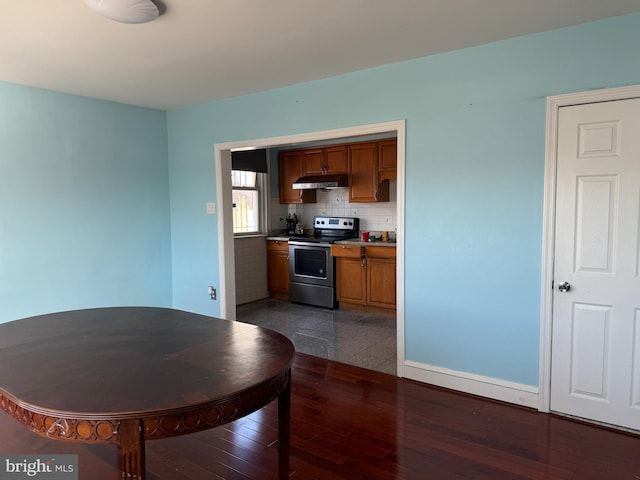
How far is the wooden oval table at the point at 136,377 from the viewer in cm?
132

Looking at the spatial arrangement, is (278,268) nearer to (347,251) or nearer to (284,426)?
(347,251)

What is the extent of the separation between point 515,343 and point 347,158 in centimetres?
347

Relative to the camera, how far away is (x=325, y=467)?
2.23 m

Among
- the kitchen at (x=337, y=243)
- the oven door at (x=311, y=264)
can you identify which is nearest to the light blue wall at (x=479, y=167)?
the kitchen at (x=337, y=243)

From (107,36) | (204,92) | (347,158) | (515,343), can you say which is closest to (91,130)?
(204,92)

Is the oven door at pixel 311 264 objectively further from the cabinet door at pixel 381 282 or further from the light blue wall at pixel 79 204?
the light blue wall at pixel 79 204

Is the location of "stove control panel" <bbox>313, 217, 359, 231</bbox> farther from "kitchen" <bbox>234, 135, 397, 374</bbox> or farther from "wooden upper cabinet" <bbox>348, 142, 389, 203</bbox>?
"wooden upper cabinet" <bbox>348, 142, 389, 203</bbox>

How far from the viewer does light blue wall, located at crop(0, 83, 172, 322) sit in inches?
144

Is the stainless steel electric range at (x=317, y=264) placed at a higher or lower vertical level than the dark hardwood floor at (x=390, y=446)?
higher

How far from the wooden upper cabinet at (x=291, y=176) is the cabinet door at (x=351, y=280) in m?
1.19

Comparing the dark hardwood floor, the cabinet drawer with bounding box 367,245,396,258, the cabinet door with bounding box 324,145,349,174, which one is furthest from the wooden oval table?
the cabinet door with bounding box 324,145,349,174

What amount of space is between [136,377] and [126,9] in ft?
5.75

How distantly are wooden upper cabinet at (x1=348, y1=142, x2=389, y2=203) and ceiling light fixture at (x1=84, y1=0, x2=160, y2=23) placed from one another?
3.57 metres

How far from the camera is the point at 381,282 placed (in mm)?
5258
